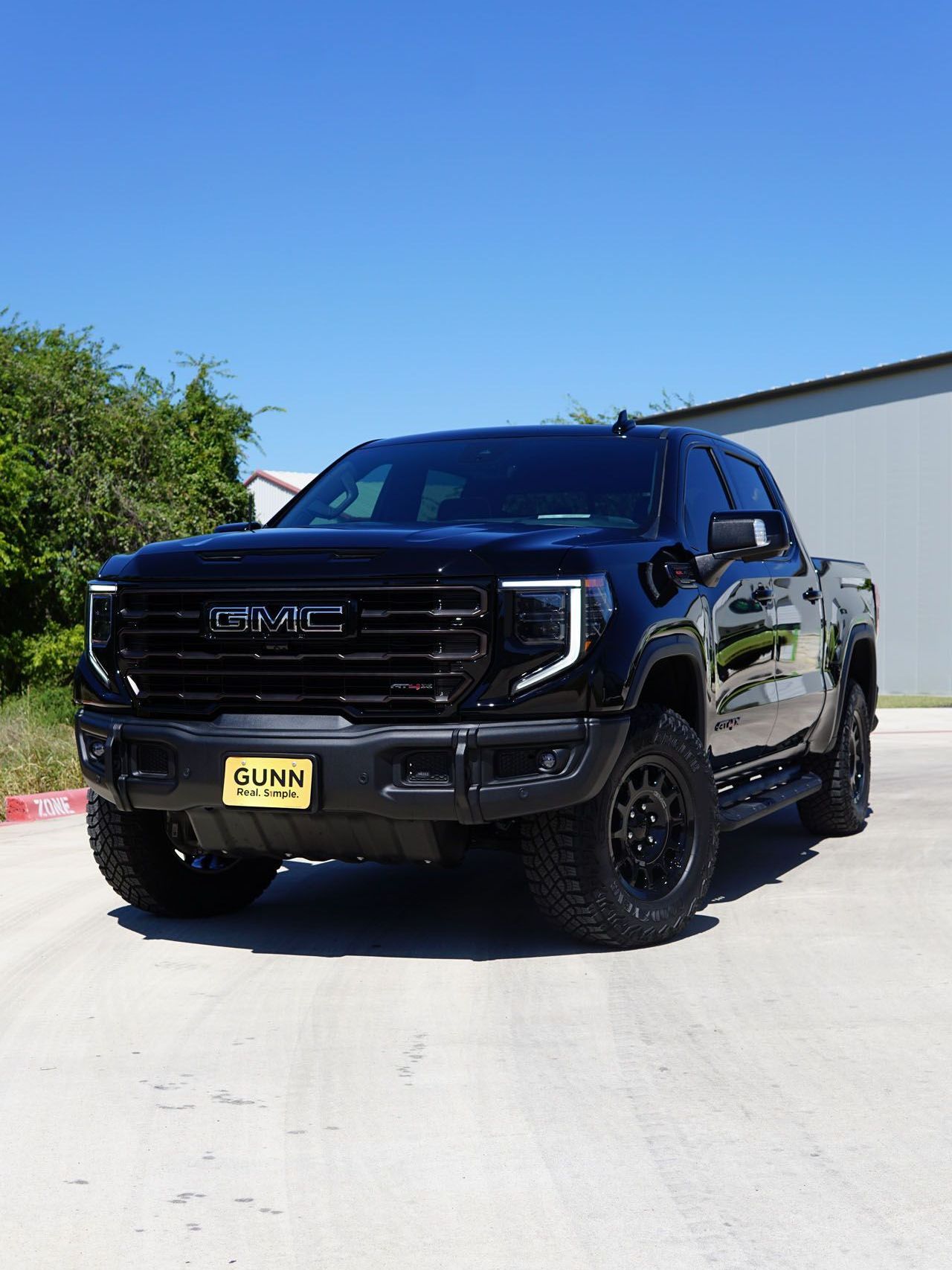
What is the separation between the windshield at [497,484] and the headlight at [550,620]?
0.92m

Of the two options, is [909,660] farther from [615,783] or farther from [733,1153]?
[733,1153]

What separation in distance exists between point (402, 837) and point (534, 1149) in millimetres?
1792

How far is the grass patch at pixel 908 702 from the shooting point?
23.2 meters

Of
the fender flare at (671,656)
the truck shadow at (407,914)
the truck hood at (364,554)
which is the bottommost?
the truck shadow at (407,914)

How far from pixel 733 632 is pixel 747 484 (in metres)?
1.40

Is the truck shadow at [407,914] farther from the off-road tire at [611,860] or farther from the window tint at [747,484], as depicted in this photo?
the window tint at [747,484]

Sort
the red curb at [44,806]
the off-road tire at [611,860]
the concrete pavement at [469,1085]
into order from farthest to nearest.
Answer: the red curb at [44,806] < the off-road tire at [611,860] < the concrete pavement at [469,1085]

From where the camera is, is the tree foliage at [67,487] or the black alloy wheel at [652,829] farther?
the tree foliage at [67,487]

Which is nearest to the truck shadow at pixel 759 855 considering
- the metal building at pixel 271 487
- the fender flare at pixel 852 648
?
the fender flare at pixel 852 648

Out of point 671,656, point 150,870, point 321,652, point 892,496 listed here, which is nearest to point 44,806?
point 150,870

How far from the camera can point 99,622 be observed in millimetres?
6004

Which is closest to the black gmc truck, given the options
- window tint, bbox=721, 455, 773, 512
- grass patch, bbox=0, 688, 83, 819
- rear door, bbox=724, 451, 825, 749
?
rear door, bbox=724, 451, 825, 749

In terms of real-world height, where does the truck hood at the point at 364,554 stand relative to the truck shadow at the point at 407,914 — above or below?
above

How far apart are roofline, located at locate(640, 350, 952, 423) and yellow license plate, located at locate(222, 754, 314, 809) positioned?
72.2ft
